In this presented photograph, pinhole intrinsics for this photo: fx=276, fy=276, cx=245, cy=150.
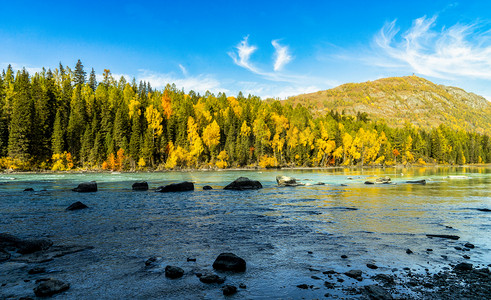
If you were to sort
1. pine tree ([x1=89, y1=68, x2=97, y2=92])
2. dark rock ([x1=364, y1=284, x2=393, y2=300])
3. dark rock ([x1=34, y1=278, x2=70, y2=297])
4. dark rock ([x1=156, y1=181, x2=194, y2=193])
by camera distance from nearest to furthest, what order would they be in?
1. dark rock ([x1=364, y1=284, x2=393, y2=300])
2. dark rock ([x1=34, y1=278, x2=70, y2=297])
3. dark rock ([x1=156, y1=181, x2=194, y2=193])
4. pine tree ([x1=89, y1=68, x2=97, y2=92])

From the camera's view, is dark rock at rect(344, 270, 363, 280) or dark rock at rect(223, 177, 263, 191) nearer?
dark rock at rect(344, 270, 363, 280)

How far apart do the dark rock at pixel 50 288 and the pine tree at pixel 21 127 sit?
304ft

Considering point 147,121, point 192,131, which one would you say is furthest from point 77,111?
point 192,131

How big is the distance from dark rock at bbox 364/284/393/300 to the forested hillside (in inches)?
3815

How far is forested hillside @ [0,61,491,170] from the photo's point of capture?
8675 cm

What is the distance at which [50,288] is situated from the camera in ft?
22.8

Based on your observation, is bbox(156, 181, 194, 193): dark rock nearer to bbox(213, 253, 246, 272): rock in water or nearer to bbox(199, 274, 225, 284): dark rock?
bbox(213, 253, 246, 272): rock in water

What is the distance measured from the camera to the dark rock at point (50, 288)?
682cm

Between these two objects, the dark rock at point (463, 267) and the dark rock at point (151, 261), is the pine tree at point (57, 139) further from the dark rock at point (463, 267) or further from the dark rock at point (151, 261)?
the dark rock at point (463, 267)

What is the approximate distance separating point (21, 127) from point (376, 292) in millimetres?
102203

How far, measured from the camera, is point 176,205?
22828 mm

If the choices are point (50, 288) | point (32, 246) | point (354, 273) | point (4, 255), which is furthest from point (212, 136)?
point (50, 288)

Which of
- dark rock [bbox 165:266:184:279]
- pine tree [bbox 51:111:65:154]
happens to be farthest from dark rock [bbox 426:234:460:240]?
pine tree [bbox 51:111:65:154]

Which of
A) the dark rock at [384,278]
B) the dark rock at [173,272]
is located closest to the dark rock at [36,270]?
the dark rock at [173,272]
